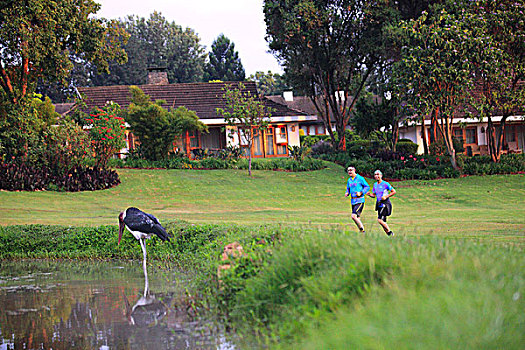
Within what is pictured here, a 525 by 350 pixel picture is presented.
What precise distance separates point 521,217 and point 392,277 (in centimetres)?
1438

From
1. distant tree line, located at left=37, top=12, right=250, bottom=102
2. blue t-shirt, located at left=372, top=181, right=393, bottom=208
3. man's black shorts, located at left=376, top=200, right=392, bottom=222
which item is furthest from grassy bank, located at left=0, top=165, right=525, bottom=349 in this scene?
distant tree line, located at left=37, top=12, right=250, bottom=102

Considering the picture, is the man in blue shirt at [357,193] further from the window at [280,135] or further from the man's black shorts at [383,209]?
the window at [280,135]

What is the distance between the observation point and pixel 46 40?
26.2m

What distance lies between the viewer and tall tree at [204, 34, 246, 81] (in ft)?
288

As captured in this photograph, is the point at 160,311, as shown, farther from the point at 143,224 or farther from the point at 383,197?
the point at 383,197

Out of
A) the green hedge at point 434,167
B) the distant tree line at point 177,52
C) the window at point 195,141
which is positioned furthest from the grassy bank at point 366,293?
the distant tree line at point 177,52

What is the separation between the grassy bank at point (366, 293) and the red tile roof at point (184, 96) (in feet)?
119

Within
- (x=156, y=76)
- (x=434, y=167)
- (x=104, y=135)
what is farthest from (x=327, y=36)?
(x=156, y=76)

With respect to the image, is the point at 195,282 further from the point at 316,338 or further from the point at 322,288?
the point at 316,338

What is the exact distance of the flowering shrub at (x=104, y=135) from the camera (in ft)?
95.1

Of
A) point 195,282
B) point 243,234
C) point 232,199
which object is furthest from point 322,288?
point 232,199

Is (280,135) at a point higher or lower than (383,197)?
higher

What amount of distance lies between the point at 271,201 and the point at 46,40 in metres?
12.9

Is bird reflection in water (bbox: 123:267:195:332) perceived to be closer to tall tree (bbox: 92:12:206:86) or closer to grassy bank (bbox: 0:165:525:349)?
grassy bank (bbox: 0:165:525:349)
